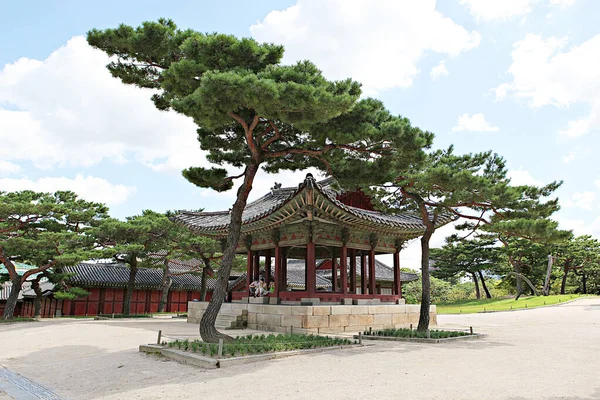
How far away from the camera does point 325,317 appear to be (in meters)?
14.7

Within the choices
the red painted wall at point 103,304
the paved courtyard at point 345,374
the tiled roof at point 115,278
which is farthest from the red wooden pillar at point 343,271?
the red painted wall at point 103,304

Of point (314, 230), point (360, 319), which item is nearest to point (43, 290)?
point (314, 230)

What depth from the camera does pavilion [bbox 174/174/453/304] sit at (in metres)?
15.1

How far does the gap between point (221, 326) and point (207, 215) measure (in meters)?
6.46

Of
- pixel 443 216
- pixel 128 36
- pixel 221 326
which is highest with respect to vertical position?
pixel 128 36

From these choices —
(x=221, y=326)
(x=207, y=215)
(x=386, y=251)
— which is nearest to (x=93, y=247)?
(x=207, y=215)

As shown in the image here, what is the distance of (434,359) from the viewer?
8.94 m

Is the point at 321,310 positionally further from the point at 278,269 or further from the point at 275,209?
the point at 278,269

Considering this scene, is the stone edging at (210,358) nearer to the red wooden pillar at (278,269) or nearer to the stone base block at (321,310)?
the stone base block at (321,310)

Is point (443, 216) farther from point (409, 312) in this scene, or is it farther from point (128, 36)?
point (128, 36)

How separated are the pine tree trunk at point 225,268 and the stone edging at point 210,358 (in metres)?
0.89

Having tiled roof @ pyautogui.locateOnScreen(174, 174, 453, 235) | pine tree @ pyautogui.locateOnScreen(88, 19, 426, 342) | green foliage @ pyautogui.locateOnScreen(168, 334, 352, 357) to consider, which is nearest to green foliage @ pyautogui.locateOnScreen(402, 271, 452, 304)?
tiled roof @ pyautogui.locateOnScreen(174, 174, 453, 235)

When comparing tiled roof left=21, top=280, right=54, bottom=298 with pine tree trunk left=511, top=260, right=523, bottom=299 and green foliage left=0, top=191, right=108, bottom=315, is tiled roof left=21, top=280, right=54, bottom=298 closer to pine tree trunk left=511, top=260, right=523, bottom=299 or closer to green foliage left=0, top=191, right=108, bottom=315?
green foliage left=0, top=191, right=108, bottom=315

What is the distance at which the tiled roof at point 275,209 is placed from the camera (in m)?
14.8
